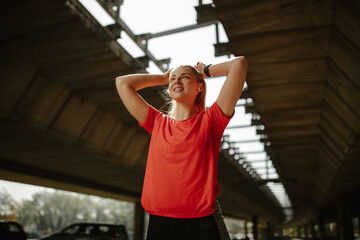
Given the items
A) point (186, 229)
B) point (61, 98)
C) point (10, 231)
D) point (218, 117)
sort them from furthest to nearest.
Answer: point (10, 231)
point (61, 98)
point (218, 117)
point (186, 229)

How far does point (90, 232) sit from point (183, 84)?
18.5 metres

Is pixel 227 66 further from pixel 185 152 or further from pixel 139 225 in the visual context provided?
pixel 139 225

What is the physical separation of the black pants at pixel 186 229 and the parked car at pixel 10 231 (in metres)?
17.0

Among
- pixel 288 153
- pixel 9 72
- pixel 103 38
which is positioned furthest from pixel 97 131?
pixel 288 153

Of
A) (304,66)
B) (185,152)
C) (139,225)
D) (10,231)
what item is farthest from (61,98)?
(139,225)

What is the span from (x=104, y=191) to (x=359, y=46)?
17343mm

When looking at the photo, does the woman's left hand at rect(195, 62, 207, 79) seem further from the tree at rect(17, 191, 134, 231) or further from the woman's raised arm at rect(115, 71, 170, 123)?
the tree at rect(17, 191, 134, 231)

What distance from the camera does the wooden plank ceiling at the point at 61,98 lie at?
22.9ft

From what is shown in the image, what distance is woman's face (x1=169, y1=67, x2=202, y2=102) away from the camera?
2.46 m

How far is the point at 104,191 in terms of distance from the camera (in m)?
20.5

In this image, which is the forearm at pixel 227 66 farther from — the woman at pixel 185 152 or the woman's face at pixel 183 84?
the woman's face at pixel 183 84

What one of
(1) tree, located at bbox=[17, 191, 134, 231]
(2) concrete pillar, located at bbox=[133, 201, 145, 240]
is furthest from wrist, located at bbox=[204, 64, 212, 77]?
(1) tree, located at bbox=[17, 191, 134, 231]

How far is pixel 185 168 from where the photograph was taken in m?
2.14

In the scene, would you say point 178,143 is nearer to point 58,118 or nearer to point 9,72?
point 9,72
